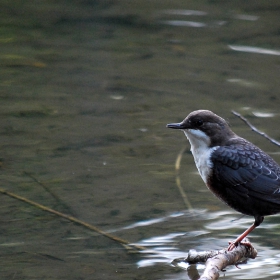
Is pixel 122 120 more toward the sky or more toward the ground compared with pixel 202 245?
more toward the sky

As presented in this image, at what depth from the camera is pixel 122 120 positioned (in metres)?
8.30

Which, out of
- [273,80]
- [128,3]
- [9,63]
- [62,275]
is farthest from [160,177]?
[128,3]

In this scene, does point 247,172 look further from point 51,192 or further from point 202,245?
point 51,192

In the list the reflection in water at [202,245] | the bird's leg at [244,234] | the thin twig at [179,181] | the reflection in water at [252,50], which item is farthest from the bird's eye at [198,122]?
the reflection in water at [252,50]

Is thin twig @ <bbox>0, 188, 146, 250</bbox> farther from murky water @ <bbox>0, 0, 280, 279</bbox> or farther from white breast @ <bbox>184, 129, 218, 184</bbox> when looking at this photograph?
white breast @ <bbox>184, 129, 218, 184</bbox>

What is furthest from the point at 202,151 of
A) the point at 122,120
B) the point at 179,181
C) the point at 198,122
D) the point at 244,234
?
the point at 122,120

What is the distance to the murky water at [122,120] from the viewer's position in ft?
18.2

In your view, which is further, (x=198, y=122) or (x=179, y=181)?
(x=179, y=181)

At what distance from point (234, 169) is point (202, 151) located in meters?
0.27

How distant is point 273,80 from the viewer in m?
9.57

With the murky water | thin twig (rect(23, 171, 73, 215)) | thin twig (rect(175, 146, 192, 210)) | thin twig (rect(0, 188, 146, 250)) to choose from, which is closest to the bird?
the murky water

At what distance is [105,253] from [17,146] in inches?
96.0

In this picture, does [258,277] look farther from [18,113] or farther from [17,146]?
[18,113]

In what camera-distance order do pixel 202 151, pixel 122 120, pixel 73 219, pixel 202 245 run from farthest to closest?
pixel 122 120, pixel 73 219, pixel 202 245, pixel 202 151
